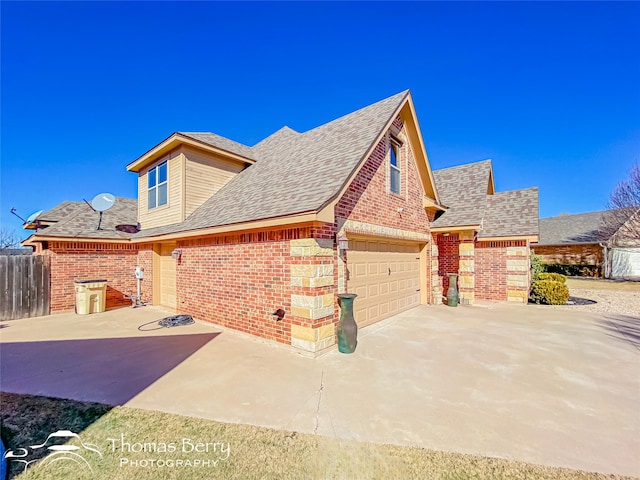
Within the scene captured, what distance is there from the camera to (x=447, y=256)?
12.8 metres

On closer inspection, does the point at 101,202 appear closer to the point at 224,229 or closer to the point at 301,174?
the point at 224,229

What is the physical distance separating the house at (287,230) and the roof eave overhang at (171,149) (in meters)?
0.07

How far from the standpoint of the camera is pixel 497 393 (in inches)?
172

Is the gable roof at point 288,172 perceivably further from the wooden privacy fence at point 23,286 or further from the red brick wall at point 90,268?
the wooden privacy fence at point 23,286

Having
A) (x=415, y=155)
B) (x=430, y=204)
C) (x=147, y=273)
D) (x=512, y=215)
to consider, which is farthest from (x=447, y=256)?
(x=147, y=273)

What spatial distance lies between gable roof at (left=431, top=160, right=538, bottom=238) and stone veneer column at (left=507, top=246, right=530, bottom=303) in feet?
2.77

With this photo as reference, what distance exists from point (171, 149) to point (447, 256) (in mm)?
12342

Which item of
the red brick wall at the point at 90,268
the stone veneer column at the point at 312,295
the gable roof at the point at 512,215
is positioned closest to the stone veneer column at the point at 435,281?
the gable roof at the point at 512,215

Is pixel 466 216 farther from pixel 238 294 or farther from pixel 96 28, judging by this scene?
pixel 96 28

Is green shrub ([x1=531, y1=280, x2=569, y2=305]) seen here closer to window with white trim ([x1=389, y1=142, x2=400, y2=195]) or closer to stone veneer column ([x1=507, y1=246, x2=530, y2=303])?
stone veneer column ([x1=507, y1=246, x2=530, y2=303])

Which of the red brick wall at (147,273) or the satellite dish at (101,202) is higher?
the satellite dish at (101,202)

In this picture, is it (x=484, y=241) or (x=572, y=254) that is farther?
(x=572, y=254)

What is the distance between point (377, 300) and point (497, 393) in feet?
14.6

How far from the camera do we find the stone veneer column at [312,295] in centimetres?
595
